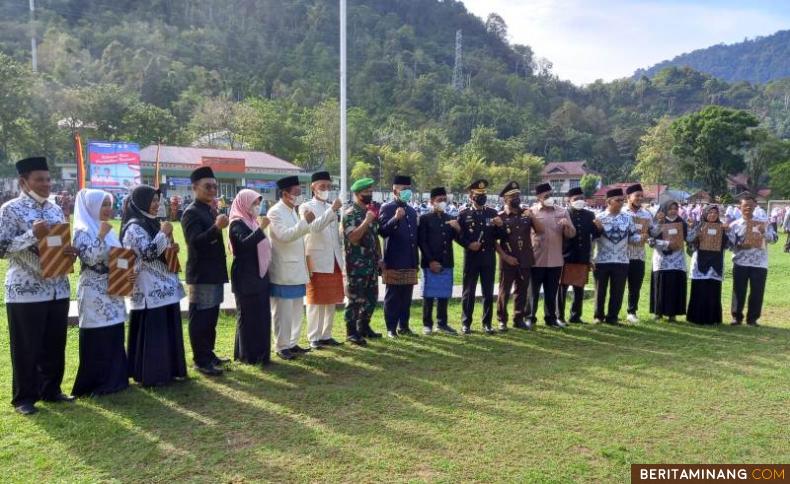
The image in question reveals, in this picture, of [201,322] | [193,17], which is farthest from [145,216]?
[193,17]

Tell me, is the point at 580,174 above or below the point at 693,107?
below

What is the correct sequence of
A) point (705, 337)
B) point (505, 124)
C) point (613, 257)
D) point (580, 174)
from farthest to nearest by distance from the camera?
point (505, 124) → point (580, 174) → point (613, 257) → point (705, 337)

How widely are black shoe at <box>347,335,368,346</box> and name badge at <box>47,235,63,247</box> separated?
122 inches

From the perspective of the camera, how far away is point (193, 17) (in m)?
109

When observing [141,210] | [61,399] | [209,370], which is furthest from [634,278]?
[61,399]

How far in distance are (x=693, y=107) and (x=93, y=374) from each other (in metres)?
149

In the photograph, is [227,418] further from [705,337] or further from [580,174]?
[580,174]

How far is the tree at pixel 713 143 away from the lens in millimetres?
49278

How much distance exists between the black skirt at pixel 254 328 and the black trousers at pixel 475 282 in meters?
2.55

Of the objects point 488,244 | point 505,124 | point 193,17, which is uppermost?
point 193,17

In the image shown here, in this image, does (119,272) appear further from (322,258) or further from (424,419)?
(424,419)

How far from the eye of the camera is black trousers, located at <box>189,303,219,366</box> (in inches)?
205

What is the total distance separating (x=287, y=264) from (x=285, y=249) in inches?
6.0

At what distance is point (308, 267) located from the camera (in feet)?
20.2
